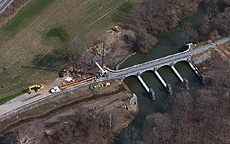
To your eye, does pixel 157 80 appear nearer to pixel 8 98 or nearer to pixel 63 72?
pixel 63 72

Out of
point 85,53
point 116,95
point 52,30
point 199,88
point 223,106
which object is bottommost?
point 223,106

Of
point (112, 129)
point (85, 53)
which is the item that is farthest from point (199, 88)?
point (85, 53)

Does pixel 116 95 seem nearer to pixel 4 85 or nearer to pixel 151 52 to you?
pixel 151 52

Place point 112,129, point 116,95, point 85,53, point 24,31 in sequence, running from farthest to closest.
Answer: point 24,31 → point 85,53 → point 116,95 → point 112,129

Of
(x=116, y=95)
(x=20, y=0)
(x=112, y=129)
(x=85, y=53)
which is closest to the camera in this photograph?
(x=112, y=129)

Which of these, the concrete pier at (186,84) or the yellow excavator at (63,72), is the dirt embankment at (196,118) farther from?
the yellow excavator at (63,72)

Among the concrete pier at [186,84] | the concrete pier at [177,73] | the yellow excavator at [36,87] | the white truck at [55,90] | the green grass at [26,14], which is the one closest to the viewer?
the white truck at [55,90]

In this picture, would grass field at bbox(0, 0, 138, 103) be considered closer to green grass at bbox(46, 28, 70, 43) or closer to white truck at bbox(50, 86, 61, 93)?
green grass at bbox(46, 28, 70, 43)

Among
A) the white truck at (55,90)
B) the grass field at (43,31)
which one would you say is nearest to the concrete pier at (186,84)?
the grass field at (43,31)
